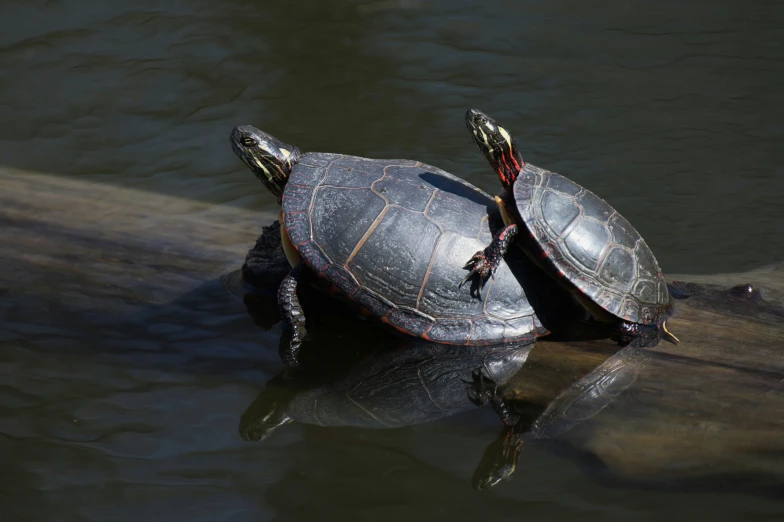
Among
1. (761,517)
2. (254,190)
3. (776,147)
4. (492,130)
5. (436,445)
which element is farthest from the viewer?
(776,147)

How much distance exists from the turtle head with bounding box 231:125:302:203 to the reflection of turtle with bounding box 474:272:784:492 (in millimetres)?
2025

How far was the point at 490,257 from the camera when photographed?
4352mm

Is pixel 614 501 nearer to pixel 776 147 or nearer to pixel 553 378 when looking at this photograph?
pixel 553 378

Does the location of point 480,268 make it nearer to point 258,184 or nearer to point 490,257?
point 490,257

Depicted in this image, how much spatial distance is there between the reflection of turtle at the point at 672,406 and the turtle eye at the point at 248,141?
2.25 m

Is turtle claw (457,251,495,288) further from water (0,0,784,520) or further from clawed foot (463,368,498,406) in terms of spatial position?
water (0,0,784,520)

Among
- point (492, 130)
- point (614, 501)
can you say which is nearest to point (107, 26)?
point (492, 130)

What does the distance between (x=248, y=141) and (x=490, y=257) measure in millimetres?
1832

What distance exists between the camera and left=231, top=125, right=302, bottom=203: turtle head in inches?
197

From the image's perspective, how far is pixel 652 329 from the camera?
4.42 meters

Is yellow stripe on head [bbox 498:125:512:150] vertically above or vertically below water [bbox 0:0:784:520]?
above

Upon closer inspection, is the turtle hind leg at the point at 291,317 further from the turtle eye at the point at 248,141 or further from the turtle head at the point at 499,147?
the turtle head at the point at 499,147

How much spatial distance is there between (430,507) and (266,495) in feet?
2.52

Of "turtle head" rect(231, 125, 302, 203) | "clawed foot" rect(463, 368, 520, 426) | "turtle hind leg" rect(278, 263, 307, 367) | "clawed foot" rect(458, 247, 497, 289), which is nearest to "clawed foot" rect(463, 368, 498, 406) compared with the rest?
"clawed foot" rect(463, 368, 520, 426)
